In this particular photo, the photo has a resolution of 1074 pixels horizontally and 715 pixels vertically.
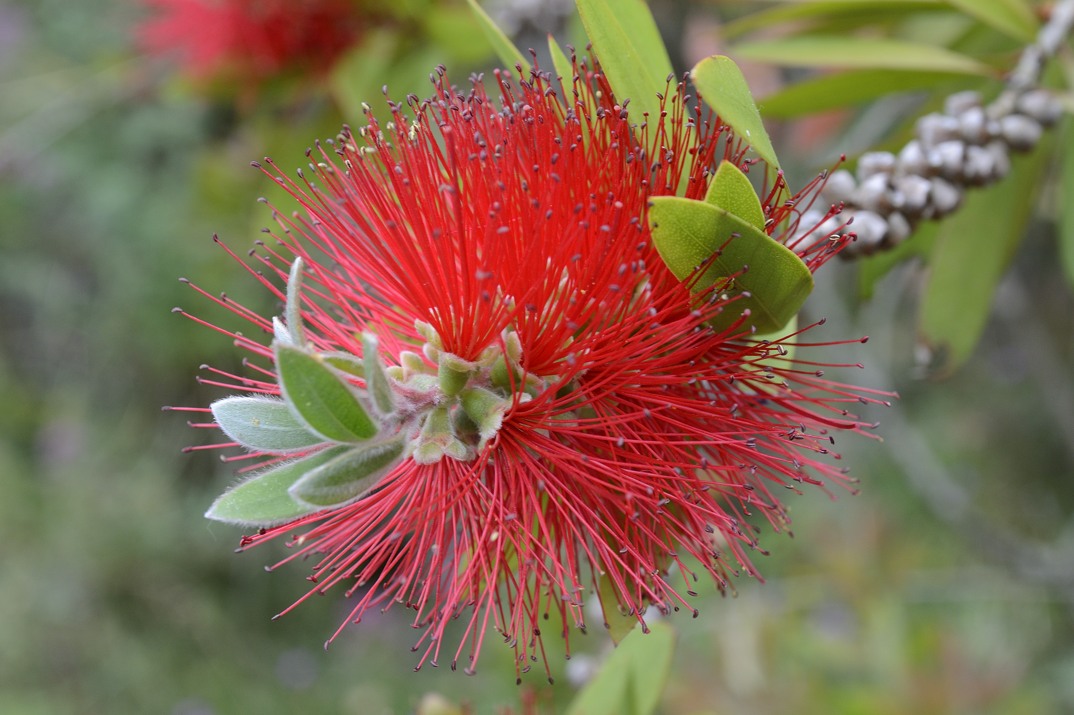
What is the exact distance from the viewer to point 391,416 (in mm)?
858

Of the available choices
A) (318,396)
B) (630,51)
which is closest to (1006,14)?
(630,51)

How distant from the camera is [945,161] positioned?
1130 millimetres

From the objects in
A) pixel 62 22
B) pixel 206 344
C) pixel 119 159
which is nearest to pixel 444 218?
pixel 206 344

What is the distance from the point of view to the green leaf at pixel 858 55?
1.20m

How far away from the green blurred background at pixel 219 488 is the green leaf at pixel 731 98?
1.61 metres

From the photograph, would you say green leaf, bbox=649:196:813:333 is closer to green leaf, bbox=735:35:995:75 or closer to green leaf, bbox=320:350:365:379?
green leaf, bbox=320:350:365:379

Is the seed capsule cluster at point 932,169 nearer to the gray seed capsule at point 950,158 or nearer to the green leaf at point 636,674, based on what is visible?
the gray seed capsule at point 950,158

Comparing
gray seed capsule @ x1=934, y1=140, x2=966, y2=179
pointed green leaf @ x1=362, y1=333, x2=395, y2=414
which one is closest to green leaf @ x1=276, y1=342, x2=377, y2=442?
pointed green leaf @ x1=362, y1=333, x2=395, y2=414

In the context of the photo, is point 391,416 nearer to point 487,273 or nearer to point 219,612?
point 487,273

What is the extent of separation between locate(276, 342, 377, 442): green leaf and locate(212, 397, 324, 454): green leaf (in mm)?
73

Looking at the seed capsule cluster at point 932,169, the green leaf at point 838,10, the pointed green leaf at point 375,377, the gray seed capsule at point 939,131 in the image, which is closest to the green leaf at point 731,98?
the seed capsule cluster at point 932,169

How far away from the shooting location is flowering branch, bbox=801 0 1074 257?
1081 mm

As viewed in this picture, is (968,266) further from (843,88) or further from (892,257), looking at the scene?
(843,88)

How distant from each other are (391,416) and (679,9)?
192cm
